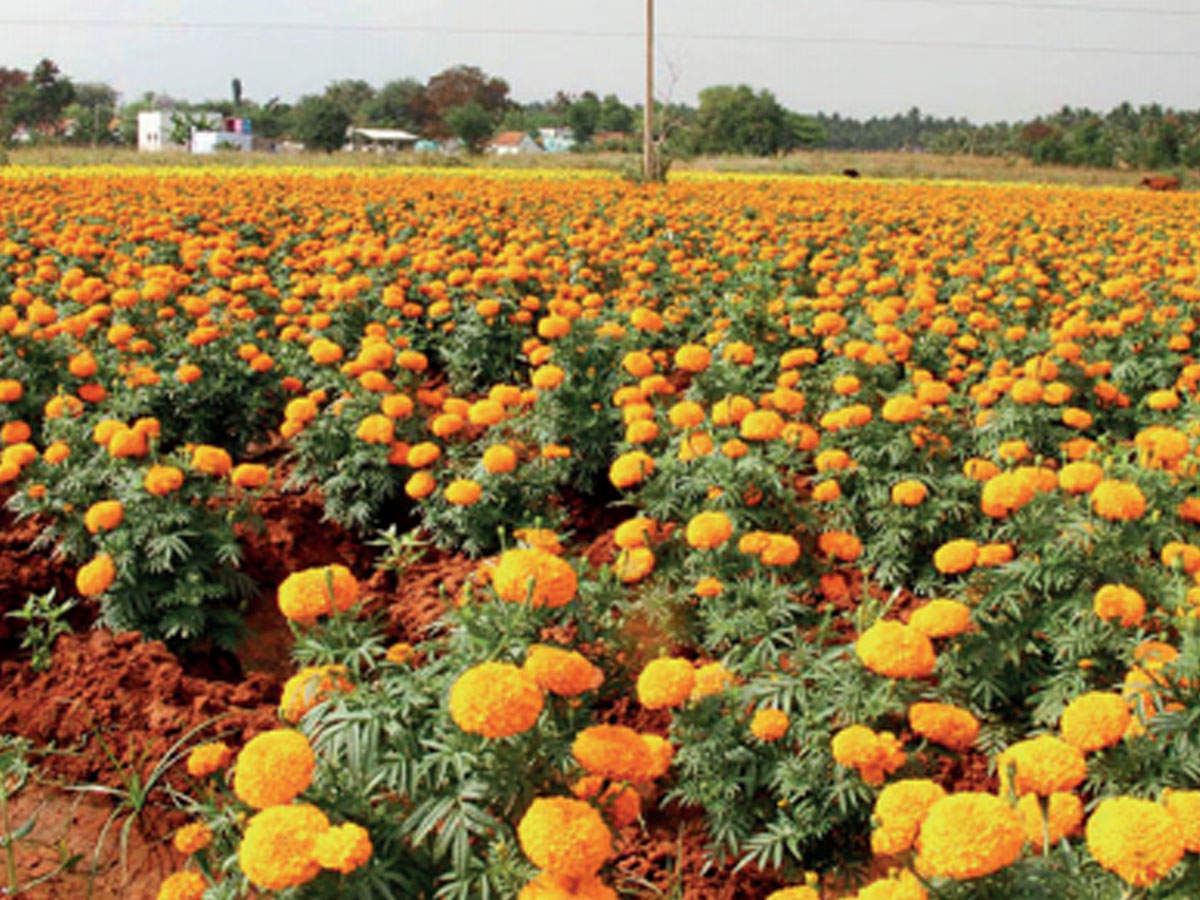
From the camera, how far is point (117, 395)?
4949 mm

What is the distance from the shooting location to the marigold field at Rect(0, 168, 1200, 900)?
6.38 feet

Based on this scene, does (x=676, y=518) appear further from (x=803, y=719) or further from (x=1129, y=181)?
→ (x=1129, y=181)

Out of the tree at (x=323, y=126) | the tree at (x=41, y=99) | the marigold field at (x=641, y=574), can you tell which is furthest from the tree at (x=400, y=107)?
the marigold field at (x=641, y=574)

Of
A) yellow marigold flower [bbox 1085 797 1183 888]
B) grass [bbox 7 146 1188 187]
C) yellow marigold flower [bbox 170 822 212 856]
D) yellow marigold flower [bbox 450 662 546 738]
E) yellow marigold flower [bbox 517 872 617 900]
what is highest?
grass [bbox 7 146 1188 187]

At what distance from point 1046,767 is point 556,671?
2.97ft

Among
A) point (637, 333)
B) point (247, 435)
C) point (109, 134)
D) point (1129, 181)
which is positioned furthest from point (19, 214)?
point (109, 134)

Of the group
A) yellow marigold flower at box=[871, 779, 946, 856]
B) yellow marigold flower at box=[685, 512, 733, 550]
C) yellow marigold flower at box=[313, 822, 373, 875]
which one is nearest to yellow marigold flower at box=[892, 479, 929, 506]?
yellow marigold flower at box=[685, 512, 733, 550]

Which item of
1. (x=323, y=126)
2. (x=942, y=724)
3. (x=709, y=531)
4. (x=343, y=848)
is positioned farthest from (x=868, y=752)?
(x=323, y=126)

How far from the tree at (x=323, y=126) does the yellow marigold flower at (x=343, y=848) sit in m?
74.3

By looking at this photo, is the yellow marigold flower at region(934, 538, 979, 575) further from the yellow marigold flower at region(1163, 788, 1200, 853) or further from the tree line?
the tree line

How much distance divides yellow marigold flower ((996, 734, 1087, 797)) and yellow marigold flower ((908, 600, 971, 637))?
56cm

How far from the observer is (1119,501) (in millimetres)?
3068

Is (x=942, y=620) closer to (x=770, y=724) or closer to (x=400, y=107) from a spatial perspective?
(x=770, y=724)

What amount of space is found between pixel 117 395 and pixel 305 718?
10.9 ft
